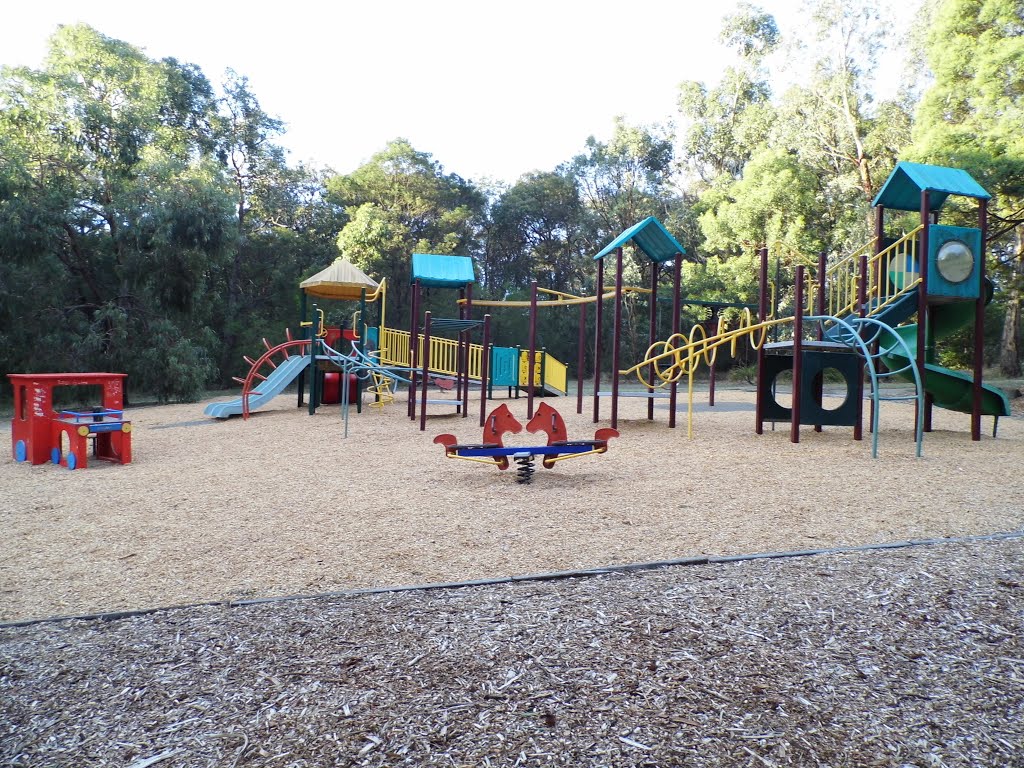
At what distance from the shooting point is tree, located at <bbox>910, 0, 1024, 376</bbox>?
14000 mm

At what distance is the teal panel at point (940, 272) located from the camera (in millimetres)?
8828

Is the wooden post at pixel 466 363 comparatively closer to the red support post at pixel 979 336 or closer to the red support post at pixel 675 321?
the red support post at pixel 675 321

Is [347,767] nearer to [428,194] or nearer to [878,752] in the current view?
[878,752]

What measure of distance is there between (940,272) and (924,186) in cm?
107

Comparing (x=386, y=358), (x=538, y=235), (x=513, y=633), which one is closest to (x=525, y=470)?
(x=513, y=633)

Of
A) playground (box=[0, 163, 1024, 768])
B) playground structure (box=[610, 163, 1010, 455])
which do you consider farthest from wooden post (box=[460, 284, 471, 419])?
playground (box=[0, 163, 1024, 768])

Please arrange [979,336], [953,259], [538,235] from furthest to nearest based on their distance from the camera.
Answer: [538,235], [979,336], [953,259]

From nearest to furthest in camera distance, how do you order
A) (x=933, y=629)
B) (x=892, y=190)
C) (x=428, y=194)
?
(x=933, y=629) → (x=892, y=190) → (x=428, y=194)

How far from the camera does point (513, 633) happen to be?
2.69 m

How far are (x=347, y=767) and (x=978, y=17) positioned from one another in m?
20.2

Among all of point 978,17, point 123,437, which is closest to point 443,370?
point 123,437

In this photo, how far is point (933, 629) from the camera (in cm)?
269

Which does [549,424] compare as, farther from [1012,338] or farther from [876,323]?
[1012,338]

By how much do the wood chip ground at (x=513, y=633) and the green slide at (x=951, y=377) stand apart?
454 cm
